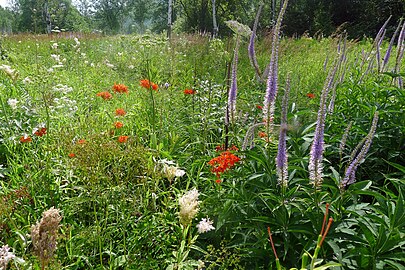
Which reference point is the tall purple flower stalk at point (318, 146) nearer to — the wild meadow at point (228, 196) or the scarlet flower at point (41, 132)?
the wild meadow at point (228, 196)

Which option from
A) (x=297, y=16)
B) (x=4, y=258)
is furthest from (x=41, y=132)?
(x=297, y=16)

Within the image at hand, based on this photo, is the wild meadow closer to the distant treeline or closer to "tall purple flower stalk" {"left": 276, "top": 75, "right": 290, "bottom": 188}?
"tall purple flower stalk" {"left": 276, "top": 75, "right": 290, "bottom": 188}

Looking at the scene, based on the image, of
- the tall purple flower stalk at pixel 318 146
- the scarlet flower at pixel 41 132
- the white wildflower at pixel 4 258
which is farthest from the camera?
the scarlet flower at pixel 41 132

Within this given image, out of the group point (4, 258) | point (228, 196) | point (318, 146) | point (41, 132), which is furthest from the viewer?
point (41, 132)

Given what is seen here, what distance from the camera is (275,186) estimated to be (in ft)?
5.28

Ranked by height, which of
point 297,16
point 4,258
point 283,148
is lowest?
point 4,258

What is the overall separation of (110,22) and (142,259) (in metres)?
48.6

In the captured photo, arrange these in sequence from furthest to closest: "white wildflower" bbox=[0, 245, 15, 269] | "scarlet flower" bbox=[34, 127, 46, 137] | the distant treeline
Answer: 1. the distant treeline
2. "scarlet flower" bbox=[34, 127, 46, 137]
3. "white wildflower" bbox=[0, 245, 15, 269]

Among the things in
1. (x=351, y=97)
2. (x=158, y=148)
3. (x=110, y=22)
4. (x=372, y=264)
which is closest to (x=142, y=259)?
(x=158, y=148)

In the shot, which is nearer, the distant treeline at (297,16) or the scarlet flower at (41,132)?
the scarlet flower at (41,132)

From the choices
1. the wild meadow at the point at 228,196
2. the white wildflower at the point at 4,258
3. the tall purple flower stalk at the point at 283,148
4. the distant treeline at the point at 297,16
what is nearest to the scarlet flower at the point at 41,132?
the wild meadow at the point at 228,196

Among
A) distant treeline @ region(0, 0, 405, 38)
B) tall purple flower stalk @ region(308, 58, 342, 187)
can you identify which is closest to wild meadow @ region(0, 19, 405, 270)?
tall purple flower stalk @ region(308, 58, 342, 187)

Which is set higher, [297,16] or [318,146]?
[297,16]

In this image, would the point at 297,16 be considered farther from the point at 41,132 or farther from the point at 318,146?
the point at 318,146
